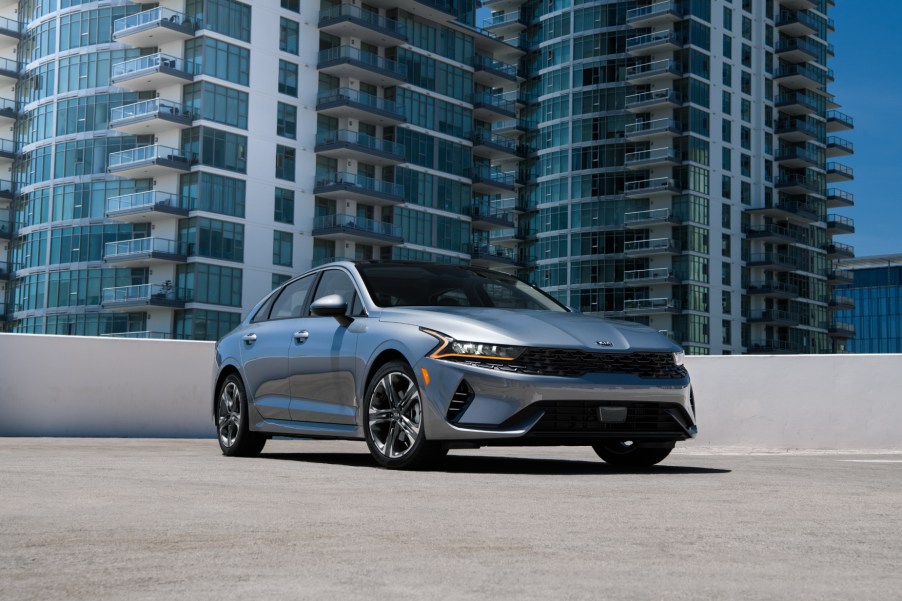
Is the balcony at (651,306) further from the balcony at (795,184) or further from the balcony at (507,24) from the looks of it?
the balcony at (507,24)

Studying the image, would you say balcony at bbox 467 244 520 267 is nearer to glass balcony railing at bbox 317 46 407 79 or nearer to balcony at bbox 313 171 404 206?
balcony at bbox 313 171 404 206

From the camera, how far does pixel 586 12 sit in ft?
320

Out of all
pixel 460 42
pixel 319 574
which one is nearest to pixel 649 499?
pixel 319 574

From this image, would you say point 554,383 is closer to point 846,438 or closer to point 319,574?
point 319,574

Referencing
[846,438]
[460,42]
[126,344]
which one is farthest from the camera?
[460,42]

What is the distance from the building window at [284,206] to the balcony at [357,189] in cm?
175

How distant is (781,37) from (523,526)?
343ft

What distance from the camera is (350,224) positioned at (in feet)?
229

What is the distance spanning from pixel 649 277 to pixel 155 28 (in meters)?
41.0

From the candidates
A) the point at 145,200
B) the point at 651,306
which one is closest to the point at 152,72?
the point at 145,200

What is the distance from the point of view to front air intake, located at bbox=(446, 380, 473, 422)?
27.9 ft

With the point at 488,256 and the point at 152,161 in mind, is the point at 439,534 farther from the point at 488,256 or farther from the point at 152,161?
the point at 488,256

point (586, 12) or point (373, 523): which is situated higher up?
point (586, 12)

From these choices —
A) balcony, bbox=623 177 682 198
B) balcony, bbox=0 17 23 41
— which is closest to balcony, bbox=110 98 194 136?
balcony, bbox=0 17 23 41
